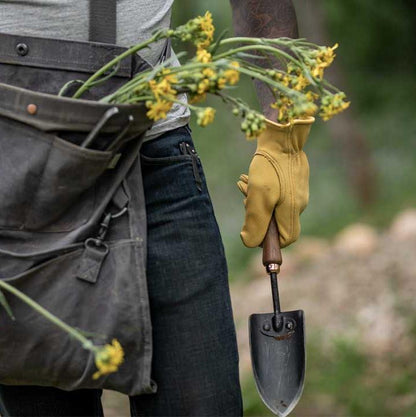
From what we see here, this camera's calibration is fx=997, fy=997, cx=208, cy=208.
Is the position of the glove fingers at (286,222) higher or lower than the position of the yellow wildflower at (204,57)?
lower

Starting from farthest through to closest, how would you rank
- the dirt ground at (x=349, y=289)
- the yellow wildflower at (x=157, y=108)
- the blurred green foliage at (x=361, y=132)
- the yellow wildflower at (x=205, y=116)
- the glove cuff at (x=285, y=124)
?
the blurred green foliage at (x=361, y=132) → the dirt ground at (x=349, y=289) → the glove cuff at (x=285, y=124) → the yellow wildflower at (x=157, y=108) → the yellow wildflower at (x=205, y=116)

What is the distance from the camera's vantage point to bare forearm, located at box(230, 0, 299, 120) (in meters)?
2.24

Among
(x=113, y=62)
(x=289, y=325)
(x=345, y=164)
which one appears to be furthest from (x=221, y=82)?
(x=345, y=164)

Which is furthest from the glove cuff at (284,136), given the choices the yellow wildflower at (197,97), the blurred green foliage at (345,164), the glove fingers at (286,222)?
the blurred green foliage at (345,164)

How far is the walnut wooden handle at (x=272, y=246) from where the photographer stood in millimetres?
2215

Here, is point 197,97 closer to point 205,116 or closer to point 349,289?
point 205,116

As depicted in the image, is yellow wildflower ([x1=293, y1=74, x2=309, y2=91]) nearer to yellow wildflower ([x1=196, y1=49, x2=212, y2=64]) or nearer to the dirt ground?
yellow wildflower ([x1=196, y1=49, x2=212, y2=64])

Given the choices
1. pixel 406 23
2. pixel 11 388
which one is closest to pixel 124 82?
pixel 11 388

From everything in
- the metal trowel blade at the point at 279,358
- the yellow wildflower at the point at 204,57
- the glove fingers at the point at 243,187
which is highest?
the yellow wildflower at the point at 204,57

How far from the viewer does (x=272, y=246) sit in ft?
7.30

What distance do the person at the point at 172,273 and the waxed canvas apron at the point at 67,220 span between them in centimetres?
6

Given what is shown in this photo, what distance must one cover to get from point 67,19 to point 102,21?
0.22ft

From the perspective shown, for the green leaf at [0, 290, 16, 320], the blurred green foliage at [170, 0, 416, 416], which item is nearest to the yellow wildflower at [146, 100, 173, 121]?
the green leaf at [0, 290, 16, 320]

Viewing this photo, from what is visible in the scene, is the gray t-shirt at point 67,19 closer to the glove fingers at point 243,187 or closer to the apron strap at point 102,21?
the apron strap at point 102,21
